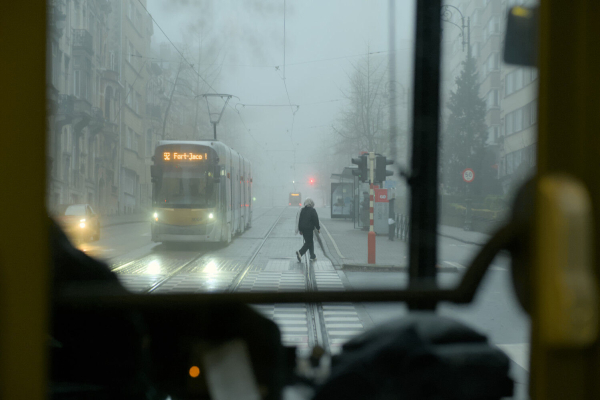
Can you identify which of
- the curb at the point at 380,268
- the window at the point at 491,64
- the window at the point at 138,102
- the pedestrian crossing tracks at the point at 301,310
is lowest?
the pedestrian crossing tracks at the point at 301,310

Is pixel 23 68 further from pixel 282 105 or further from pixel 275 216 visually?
pixel 275 216

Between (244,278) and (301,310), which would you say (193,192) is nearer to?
(244,278)

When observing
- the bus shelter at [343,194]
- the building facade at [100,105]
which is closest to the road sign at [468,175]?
the bus shelter at [343,194]

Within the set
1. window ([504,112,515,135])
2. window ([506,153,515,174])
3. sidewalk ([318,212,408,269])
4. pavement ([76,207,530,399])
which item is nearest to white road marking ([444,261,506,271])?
pavement ([76,207,530,399])

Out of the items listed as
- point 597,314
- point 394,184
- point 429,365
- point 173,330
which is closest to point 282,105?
point 394,184

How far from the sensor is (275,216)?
8.20 feet

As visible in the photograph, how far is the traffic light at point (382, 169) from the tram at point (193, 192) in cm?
44

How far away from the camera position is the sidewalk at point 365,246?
56.1 inches

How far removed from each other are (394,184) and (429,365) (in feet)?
1.83

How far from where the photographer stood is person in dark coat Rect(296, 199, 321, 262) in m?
1.62

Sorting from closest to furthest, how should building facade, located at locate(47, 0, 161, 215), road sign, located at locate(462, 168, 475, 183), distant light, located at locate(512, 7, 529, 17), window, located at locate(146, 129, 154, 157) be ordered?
building facade, located at locate(47, 0, 161, 215), distant light, located at locate(512, 7, 529, 17), road sign, located at locate(462, 168, 475, 183), window, located at locate(146, 129, 154, 157)

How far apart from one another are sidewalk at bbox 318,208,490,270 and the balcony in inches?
34.1

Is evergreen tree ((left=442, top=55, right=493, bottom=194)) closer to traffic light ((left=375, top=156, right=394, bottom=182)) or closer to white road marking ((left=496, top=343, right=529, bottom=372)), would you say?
traffic light ((left=375, top=156, right=394, bottom=182))

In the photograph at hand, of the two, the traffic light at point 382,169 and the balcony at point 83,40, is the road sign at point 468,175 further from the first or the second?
the balcony at point 83,40
